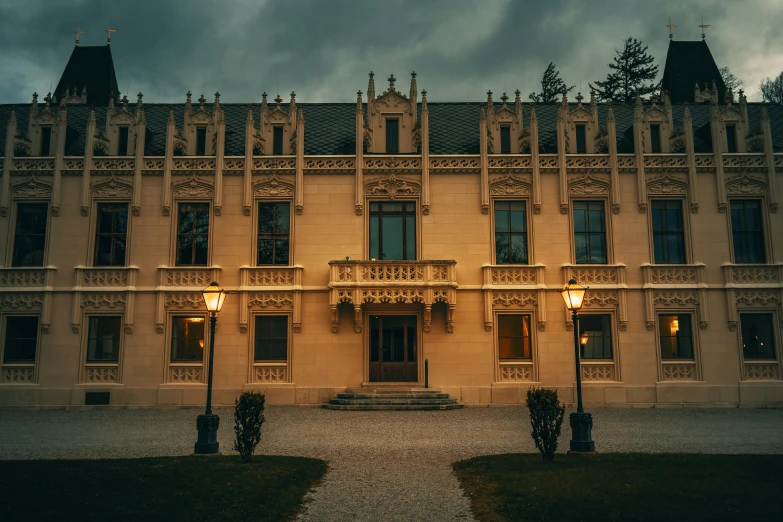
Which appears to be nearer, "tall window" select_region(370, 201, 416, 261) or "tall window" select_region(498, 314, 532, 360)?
"tall window" select_region(498, 314, 532, 360)

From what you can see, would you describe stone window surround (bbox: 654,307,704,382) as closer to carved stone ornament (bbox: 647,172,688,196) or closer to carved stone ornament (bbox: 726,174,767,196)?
carved stone ornament (bbox: 647,172,688,196)

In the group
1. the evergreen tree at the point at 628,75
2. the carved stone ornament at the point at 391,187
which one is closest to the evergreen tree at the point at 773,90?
the evergreen tree at the point at 628,75

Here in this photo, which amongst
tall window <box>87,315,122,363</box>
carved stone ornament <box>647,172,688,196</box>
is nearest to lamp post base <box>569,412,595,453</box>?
carved stone ornament <box>647,172,688,196</box>

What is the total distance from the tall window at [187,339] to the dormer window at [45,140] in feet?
34.4

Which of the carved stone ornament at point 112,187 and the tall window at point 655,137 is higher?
the tall window at point 655,137

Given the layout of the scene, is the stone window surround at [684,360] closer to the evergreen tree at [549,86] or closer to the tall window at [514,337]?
the tall window at [514,337]

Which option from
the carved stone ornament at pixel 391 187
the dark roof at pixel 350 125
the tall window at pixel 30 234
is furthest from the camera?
the dark roof at pixel 350 125

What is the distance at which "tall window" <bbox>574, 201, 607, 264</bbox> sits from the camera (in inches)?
1083

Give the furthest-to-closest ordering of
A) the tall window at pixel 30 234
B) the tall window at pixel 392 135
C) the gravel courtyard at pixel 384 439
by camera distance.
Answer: the tall window at pixel 392 135, the tall window at pixel 30 234, the gravel courtyard at pixel 384 439

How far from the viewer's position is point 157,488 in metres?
10.4

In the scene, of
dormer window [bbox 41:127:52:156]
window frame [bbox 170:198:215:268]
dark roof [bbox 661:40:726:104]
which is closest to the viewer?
window frame [bbox 170:198:215:268]

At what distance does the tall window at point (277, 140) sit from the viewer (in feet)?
93.5

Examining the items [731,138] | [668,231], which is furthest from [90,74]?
[731,138]

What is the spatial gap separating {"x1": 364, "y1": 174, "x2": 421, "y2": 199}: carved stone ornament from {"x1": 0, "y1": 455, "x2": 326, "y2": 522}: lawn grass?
642 inches
